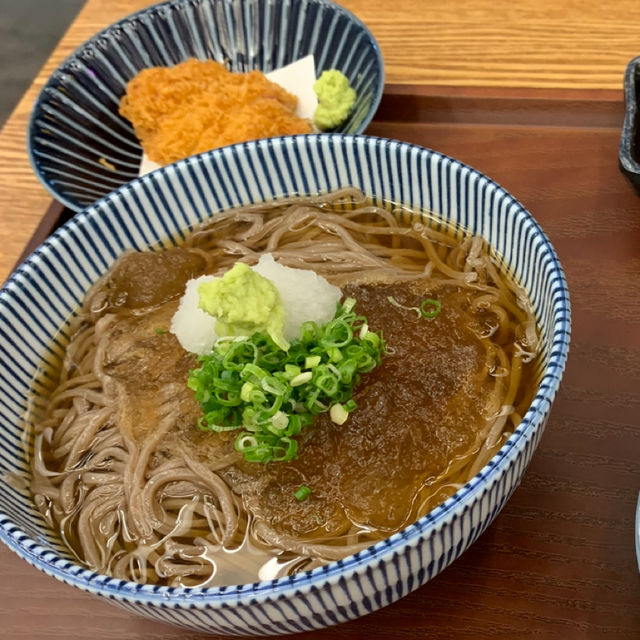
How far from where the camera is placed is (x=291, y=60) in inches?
96.4

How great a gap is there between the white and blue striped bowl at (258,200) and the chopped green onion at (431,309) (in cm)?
17

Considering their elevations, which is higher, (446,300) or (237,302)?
(237,302)

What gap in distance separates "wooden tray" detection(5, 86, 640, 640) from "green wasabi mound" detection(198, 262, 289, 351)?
536 mm

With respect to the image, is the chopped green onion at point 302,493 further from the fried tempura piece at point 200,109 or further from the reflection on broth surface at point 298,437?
the fried tempura piece at point 200,109

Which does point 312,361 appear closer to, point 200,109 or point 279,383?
point 279,383

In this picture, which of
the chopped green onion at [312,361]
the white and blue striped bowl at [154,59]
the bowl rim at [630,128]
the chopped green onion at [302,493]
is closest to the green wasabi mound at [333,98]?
the white and blue striped bowl at [154,59]

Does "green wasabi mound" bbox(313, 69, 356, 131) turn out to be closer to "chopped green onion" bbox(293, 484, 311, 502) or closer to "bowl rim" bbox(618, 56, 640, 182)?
"bowl rim" bbox(618, 56, 640, 182)

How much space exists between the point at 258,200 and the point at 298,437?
0.68m

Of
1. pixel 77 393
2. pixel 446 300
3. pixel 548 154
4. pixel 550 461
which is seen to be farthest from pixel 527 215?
pixel 77 393

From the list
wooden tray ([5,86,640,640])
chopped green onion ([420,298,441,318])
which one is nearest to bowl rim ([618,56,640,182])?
wooden tray ([5,86,640,640])

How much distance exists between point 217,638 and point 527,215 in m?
0.93

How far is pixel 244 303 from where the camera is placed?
1.18m

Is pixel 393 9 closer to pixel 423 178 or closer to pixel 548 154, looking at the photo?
pixel 548 154

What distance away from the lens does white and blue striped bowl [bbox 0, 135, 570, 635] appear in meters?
0.92
